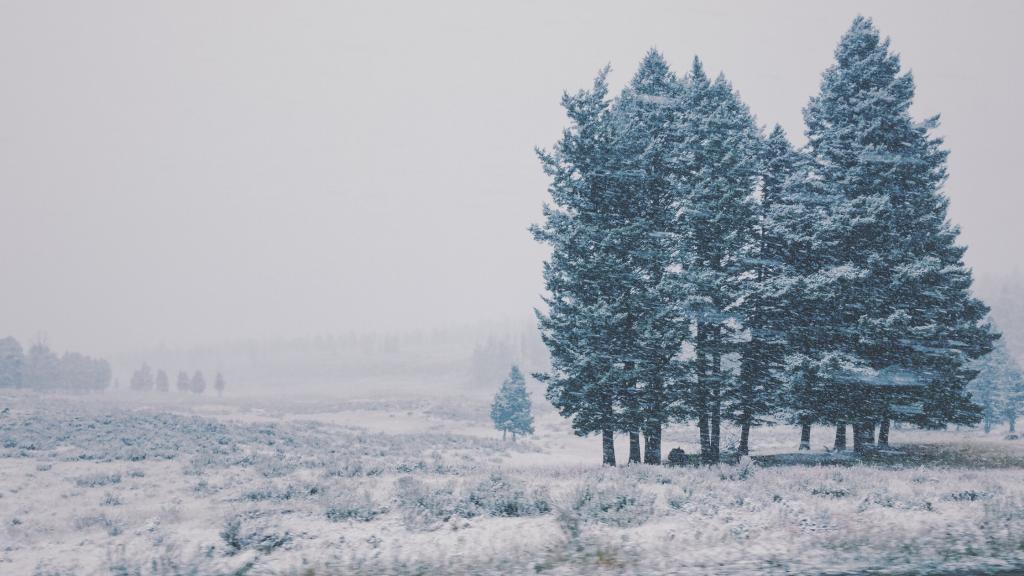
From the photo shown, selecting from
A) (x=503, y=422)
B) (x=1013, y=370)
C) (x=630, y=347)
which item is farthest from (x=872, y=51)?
(x=1013, y=370)

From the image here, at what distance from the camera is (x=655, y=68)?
60.7ft

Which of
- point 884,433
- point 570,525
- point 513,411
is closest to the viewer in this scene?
point 570,525

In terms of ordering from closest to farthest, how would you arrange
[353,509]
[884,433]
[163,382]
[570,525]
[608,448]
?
1. [570,525]
2. [353,509]
3. [608,448]
4. [884,433]
5. [163,382]

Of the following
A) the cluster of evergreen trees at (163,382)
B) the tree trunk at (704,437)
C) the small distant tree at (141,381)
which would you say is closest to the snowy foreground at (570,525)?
the tree trunk at (704,437)

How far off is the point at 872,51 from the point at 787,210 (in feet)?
22.8

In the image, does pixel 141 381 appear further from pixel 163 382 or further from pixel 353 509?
pixel 353 509

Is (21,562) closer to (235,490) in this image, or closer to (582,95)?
(235,490)

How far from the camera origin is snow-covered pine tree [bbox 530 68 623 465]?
16062 mm

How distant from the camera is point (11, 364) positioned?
3546 inches

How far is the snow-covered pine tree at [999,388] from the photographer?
167 feet

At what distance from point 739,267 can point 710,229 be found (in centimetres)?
197

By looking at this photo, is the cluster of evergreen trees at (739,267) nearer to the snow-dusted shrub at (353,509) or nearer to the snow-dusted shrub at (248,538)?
the snow-dusted shrub at (353,509)

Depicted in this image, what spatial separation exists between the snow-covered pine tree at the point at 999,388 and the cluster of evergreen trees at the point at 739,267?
44723 millimetres

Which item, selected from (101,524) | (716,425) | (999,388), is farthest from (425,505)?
(999,388)
